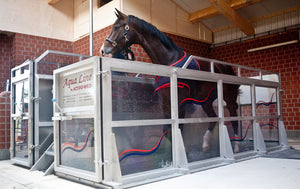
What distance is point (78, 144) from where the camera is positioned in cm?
301

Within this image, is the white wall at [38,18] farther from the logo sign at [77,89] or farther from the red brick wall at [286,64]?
the red brick wall at [286,64]

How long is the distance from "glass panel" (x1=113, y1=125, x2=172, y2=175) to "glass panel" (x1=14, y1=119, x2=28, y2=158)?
216cm

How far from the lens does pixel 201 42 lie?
853 centimetres

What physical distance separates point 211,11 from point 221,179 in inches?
218

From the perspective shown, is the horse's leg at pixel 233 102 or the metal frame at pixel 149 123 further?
the horse's leg at pixel 233 102

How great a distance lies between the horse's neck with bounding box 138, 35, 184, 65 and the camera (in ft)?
12.5

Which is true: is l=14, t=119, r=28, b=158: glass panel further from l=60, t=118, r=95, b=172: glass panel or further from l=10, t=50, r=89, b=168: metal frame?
l=60, t=118, r=95, b=172: glass panel

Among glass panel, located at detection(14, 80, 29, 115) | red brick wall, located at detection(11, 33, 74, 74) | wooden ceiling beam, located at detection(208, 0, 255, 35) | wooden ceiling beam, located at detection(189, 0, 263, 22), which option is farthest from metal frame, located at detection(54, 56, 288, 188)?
red brick wall, located at detection(11, 33, 74, 74)

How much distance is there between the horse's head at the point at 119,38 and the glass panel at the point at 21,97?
1424mm

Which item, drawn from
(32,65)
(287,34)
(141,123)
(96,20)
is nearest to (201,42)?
(287,34)

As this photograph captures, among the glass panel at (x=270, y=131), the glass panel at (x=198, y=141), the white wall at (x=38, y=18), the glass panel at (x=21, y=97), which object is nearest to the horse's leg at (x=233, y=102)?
the glass panel at (x=198, y=141)

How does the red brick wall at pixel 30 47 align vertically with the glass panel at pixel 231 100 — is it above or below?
above

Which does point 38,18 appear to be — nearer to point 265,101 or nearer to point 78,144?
point 78,144

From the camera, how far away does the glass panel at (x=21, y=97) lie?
14.2 feet
